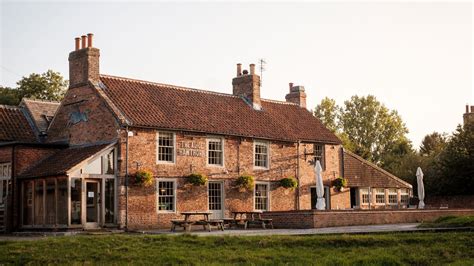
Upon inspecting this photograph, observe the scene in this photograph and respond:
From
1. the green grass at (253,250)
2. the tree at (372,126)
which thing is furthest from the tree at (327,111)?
the green grass at (253,250)

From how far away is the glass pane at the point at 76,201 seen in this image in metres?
27.5

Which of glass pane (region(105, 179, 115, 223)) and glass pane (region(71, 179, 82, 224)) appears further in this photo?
glass pane (region(105, 179, 115, 223))

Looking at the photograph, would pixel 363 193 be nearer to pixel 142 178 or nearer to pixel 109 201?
pixel 142 178

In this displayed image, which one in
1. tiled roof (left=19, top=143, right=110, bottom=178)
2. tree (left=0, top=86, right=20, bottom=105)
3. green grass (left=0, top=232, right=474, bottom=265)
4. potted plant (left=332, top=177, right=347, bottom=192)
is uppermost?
tree (left=0, top=86, right=20, bottom=105)

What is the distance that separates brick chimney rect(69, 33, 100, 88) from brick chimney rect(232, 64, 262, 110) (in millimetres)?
10197

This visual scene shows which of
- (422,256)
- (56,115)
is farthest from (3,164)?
(422,256)

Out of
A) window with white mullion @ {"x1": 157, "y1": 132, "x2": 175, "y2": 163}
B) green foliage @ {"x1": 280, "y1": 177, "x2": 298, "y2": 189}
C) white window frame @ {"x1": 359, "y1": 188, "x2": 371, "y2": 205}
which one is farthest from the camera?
white window frame @ {"x1": 359, "y1": 188, "x2": 371, "y2": 205}

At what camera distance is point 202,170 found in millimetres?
32000

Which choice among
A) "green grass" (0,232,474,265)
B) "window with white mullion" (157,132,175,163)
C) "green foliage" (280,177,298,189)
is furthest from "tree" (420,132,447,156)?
"green grass" (0,232,474,265)

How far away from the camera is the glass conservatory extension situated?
90.2 ft

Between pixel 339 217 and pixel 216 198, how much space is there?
680 cm

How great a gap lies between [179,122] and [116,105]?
126 inches

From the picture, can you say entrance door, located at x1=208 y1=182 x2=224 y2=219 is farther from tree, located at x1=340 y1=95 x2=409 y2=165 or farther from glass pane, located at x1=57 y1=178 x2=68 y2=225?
tree, located at x1=340 y1=95 x2=409 y2=165

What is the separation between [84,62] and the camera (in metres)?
31.3
